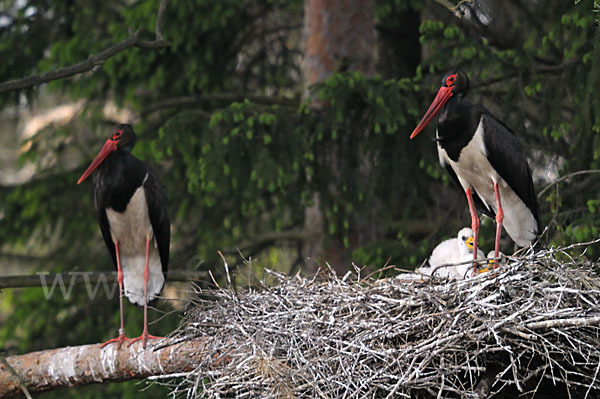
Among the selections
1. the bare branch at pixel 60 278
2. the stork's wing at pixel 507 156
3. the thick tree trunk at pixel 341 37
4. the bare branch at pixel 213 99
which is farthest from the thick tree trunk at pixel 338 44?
the stork's wing at pixel 507 156

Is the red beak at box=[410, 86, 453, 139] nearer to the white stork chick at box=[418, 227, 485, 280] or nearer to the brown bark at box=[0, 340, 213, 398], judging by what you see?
the white stork chick at box=[418, 227, 485, 280]

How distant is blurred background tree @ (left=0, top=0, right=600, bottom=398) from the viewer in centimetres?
566

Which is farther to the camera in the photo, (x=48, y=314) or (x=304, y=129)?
(x=48, y=314)

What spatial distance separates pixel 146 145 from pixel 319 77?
1.50m

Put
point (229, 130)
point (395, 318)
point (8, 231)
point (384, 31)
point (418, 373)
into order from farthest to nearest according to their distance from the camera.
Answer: point (384, 31) < point (8, 231) < point (229, 130) < point (395, 318) < point (418, 373)

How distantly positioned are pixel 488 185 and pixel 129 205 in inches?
86.8

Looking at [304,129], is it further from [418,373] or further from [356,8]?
[418,373]

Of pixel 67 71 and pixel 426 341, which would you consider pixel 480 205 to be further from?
pixel 67 71

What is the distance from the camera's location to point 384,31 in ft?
27.5

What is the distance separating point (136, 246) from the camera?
587 centimetres

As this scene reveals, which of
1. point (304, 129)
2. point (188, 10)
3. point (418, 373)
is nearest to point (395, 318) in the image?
point (418, 373)

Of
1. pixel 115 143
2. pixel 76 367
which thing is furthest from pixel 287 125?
pixel 76 367

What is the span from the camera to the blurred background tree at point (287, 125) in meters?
5.66

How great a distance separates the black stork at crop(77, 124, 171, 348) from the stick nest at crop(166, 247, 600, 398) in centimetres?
166
